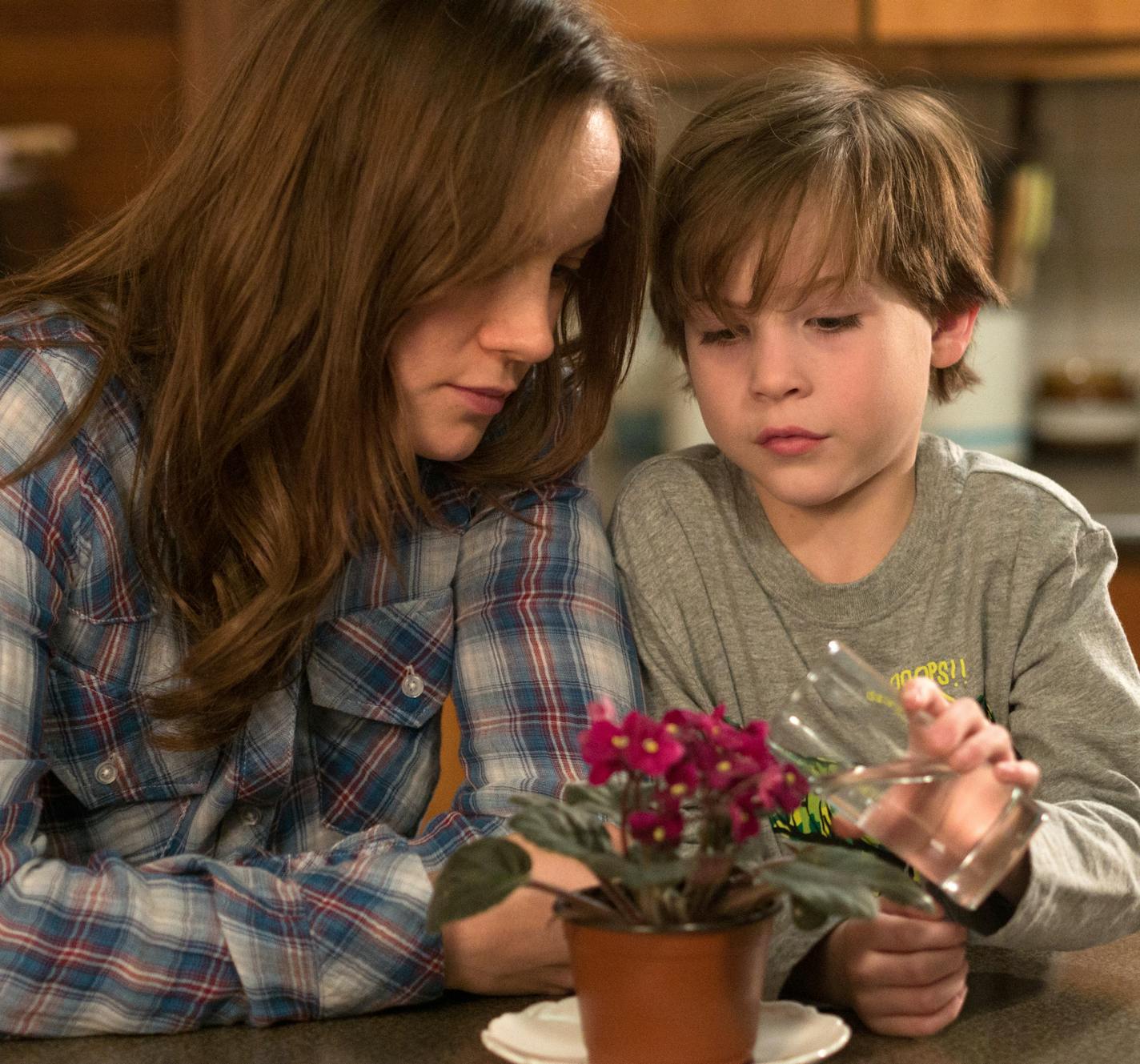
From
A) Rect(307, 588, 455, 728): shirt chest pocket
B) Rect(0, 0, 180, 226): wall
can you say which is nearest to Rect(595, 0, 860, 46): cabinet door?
Rect(0, 0, 180, 226): wall

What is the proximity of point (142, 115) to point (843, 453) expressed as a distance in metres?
1.91

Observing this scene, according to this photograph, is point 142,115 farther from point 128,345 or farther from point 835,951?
point 835,951

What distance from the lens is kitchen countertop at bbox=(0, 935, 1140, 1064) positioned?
0.86 metres

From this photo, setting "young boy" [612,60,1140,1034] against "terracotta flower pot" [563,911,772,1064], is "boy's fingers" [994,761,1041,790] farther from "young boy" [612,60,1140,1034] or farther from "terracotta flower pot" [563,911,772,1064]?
"young boy" [612,60,1140,1034]

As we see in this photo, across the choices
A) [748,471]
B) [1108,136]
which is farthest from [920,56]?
[748,471]

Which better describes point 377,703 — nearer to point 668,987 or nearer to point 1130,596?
point 668,987

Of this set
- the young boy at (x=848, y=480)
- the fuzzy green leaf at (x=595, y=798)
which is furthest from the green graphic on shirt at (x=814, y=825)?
the fuzzy green leaf at (x=595, y=798)

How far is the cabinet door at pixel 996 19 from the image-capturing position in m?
2.62

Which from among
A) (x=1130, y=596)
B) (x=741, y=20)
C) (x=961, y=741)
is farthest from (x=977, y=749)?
(x=741, y=20)

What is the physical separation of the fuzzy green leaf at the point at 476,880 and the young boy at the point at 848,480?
51cm

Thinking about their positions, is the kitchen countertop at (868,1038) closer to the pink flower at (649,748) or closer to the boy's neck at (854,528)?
the pink flower at (649,748)

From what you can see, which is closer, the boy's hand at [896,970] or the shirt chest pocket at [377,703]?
the boy's hand at [896,970]

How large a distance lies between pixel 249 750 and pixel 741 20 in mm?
1882

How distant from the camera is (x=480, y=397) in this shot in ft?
3.67
